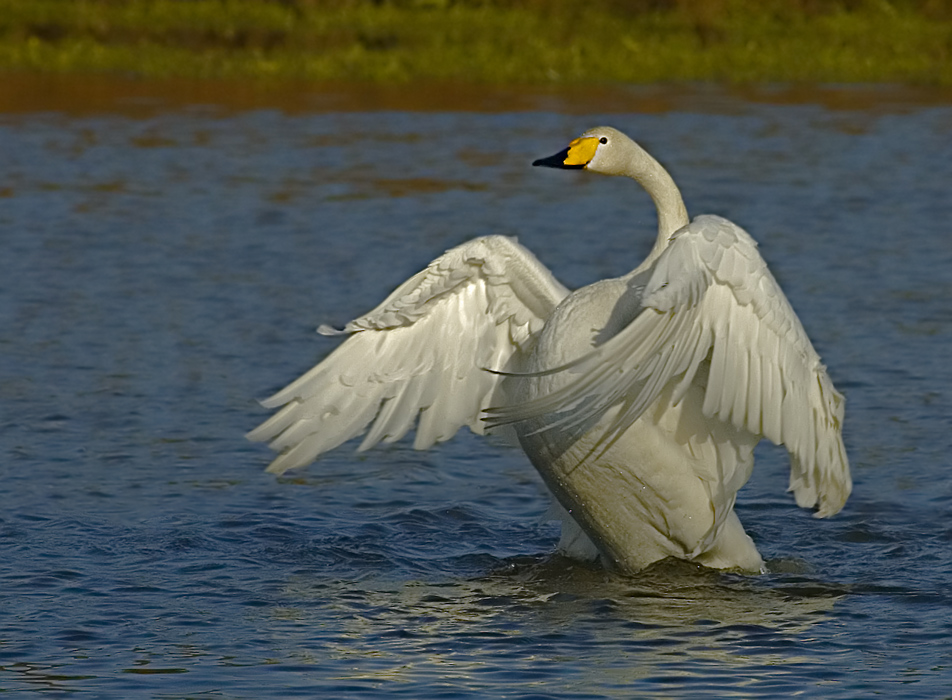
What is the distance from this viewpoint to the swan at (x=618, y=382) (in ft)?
19.3

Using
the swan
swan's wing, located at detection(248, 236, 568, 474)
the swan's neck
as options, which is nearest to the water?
the swan

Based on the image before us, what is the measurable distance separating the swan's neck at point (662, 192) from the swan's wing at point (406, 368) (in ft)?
2.01

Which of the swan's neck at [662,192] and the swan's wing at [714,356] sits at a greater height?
the swan's neck at [662,192]

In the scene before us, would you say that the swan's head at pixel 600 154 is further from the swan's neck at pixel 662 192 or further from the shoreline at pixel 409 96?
the shoreline at pixel 409 96

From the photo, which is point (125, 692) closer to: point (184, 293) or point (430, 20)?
point (184, 293)

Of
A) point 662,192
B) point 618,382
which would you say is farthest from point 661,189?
point 618,382

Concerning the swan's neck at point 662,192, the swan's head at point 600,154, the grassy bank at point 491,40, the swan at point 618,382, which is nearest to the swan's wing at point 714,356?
the swan at point 618,382

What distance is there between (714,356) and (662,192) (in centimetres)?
94

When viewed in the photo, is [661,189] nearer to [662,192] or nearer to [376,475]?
[662,192]

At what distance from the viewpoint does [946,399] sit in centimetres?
941

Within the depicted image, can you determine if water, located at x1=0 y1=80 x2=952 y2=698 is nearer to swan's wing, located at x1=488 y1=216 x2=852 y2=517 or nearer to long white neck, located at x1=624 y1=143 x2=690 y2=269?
swan's wing, located at x1=488 y1=216 x2=852 y2=517

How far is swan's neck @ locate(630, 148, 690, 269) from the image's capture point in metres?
6.63

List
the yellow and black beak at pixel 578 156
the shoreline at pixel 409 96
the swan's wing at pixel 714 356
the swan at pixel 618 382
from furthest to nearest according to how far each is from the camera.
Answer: the shoreline at pixel 409 96 → the yellow and black beak at pixel 578 156 → the swan at pixel 618 382 → the swan's wing at pixel 714 356

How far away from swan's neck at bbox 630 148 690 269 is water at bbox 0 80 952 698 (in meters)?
1.35
